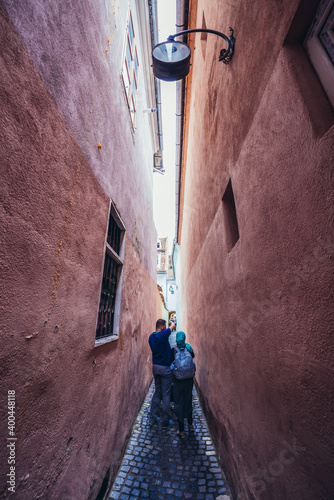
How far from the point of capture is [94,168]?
2621 mm

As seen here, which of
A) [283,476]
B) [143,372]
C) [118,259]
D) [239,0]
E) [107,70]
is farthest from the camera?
[143,372]

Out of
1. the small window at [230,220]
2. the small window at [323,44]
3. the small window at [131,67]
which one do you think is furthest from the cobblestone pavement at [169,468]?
the small window at [131,67]

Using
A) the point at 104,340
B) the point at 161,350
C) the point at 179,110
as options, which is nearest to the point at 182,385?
the point at 161,350

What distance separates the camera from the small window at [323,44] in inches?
45.2

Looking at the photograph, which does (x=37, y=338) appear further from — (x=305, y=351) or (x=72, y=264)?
(x=305, y=351)

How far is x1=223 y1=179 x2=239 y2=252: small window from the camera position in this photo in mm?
2848

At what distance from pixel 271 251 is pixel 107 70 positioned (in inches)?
138

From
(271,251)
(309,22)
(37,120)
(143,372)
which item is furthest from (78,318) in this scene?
(143,372)

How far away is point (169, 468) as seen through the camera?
314 cm

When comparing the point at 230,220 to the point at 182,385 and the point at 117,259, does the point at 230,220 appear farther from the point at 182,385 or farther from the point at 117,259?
the point at 182,385

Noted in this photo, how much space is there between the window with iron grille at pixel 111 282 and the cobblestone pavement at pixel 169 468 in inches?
73.9

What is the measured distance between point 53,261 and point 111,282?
180 cm

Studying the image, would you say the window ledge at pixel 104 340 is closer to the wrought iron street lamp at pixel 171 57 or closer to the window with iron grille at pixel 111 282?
the window with iron grille at pixel 111 282

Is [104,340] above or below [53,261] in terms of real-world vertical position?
below
